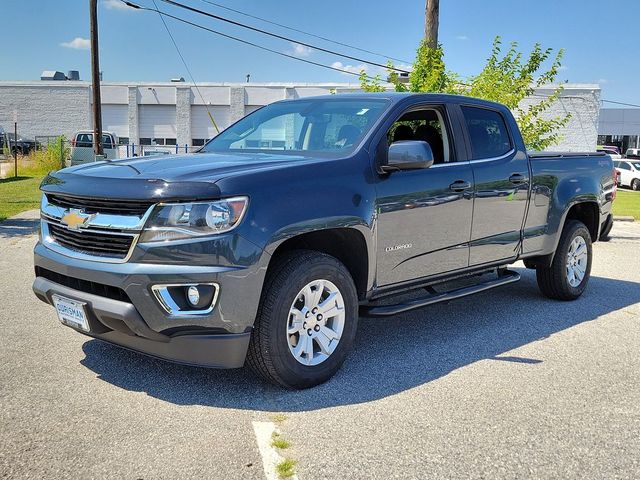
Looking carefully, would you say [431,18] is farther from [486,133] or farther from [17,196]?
[17,196]

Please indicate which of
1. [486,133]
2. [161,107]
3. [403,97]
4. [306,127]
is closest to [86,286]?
[306,127]

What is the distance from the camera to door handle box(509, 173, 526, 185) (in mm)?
5659

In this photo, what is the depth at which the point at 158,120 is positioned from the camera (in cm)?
4603

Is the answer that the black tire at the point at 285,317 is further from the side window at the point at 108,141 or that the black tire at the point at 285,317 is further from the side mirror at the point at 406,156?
the side window at the point at 108,141

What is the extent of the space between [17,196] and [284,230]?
15347mm

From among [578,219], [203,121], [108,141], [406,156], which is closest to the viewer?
[406,156]

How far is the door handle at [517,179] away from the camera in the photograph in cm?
566

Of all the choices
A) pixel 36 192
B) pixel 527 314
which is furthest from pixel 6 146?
pixel 527 314

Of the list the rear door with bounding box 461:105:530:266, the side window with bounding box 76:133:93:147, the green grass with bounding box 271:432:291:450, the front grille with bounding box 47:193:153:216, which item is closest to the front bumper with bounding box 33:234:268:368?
the front grille with bounding box 47:193:153:216

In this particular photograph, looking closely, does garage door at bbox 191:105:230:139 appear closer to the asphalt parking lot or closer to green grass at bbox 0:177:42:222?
green grass at bbox 0:177:42:222

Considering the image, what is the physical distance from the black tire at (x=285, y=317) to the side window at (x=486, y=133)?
2.04 m

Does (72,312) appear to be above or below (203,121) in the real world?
below

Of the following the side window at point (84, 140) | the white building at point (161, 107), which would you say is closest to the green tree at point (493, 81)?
the side window at point (84, 140)

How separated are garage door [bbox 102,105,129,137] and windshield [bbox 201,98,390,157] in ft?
142
